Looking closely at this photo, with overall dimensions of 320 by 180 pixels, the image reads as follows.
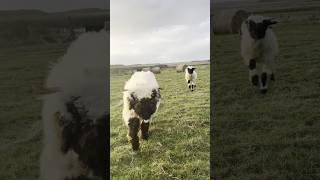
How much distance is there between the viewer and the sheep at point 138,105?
14.6ft

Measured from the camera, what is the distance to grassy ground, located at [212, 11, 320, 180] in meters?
4.52

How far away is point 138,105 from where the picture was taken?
177 inches

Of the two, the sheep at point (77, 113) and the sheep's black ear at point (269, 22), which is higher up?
the sheep's black ear at point (269, 22)

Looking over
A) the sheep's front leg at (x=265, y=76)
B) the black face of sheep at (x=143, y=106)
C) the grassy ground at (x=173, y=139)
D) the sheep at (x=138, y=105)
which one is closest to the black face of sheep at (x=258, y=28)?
the sheep's front leg at (x=265, y=76)

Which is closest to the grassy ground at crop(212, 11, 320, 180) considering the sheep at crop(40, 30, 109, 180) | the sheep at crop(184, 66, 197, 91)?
the sheep at crop(184, 66, 197, 91)

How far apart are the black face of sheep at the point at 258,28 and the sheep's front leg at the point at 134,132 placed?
117 centimetres

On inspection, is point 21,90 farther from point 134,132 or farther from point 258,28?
point 258,28

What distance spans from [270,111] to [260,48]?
0.52 metres

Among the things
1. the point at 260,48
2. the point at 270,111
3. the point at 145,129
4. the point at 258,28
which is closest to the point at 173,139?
the point at 145,129

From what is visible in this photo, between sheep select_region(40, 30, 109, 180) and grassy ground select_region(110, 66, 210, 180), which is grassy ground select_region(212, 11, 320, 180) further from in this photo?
sheep select_region(40, 30, 109, 180)

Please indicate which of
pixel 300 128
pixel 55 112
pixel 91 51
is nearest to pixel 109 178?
pixel 55 112

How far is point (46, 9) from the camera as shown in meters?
4.21

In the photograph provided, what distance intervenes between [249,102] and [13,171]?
75.6 inches

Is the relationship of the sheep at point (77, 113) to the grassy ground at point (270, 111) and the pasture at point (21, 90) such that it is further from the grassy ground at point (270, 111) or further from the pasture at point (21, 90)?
the grassy ground at point (270, 111)
